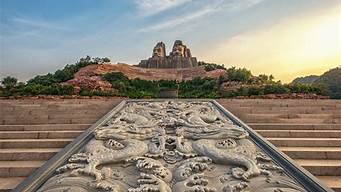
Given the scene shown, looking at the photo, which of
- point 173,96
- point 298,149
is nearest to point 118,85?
point 173,96

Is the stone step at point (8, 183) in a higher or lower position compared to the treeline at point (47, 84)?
lower

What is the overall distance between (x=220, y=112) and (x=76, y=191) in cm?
318

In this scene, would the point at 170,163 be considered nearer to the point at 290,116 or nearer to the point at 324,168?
the point at 324,168

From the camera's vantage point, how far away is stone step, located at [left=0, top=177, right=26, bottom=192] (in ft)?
9.32

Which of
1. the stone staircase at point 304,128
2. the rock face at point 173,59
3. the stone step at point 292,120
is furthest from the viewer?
the rock face at point 173,59

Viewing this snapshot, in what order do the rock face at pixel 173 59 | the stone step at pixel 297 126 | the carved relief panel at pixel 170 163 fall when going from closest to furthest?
the carved relief panel at pixel 170 163 → the stone step at pixel 297 126 → the rock face at pixel 173 59

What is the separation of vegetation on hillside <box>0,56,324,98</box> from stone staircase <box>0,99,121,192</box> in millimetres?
2888

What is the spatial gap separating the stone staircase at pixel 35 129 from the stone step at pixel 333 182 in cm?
279

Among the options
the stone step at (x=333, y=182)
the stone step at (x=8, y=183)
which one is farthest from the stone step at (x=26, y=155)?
the stone step at (x=333, y=182)

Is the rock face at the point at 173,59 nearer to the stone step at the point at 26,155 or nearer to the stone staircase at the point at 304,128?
the stone staircase at the point at 304,128

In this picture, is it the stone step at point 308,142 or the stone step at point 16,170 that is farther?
the stone step at point 308,142

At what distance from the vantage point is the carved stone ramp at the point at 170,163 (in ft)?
8.34

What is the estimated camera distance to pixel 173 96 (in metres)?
7.51

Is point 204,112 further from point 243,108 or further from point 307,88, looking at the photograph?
point 307,88
